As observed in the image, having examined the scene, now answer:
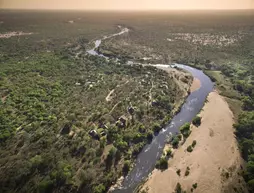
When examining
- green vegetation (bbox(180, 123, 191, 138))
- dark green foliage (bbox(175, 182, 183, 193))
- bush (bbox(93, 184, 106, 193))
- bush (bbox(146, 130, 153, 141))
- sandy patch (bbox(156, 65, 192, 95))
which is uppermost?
sandy patch (bbox(156, 65, 192, 95))

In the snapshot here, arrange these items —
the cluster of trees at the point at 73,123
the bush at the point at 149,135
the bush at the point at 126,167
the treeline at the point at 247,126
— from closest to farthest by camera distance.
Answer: the cluster of trees at the point at 73,123, the treeline at the point at 247,126, the bush at the point at 126,167, the bush at the point at 149,135

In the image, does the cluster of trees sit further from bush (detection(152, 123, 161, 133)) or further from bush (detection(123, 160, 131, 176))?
bush (detection(152, 123, 161, 133))

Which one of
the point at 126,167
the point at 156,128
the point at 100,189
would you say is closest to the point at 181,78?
the point at 156,128

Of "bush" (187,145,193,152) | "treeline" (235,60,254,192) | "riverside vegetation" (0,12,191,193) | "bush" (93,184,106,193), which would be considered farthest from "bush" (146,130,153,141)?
"treeline" (235,60,254,192)

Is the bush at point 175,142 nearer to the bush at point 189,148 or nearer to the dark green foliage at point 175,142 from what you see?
the dark green foliage at point 175,142

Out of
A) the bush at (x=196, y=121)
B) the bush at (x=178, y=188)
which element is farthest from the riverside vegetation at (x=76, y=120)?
the bush at (x=178, y=188)

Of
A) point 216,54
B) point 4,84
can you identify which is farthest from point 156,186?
point 216,54
